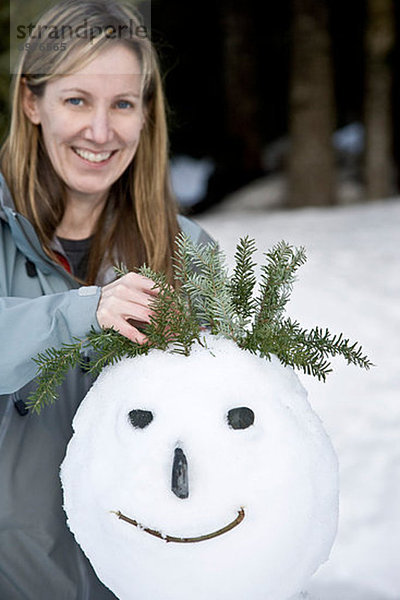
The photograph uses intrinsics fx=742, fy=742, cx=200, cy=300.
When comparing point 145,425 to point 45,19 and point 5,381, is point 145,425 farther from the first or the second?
point 45,19

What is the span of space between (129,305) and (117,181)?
84 centimetres

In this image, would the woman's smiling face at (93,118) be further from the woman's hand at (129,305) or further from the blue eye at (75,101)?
the woman's hand at (129,305)

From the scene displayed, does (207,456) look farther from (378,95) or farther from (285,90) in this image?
(285,90)

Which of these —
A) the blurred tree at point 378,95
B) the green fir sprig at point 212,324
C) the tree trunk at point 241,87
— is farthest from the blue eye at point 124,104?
the tree trunk at point 241,87

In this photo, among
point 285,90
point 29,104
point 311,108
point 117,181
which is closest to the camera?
point 29,104

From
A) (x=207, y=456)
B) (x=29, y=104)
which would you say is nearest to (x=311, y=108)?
(x=29, y=104)

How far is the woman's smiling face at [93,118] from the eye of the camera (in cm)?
180

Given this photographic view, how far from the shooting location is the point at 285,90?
1059 centimetres

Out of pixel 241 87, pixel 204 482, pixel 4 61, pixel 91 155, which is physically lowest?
pixel 241 87

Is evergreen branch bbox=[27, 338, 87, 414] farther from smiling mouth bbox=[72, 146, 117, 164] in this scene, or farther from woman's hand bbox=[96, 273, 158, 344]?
smiling mouth bbox=[72, 146, 117, 164]

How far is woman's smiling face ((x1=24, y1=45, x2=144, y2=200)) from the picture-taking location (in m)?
1.80

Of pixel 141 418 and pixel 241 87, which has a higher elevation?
pixel 141 418

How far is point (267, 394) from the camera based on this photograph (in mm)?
1294

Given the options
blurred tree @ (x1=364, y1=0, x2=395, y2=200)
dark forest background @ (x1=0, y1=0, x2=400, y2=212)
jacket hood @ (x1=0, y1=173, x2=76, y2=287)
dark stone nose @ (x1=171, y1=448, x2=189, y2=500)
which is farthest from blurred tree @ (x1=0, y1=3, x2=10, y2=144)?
dark stone nose @ (x1=171, y1=448, x2=189, y2=500)
